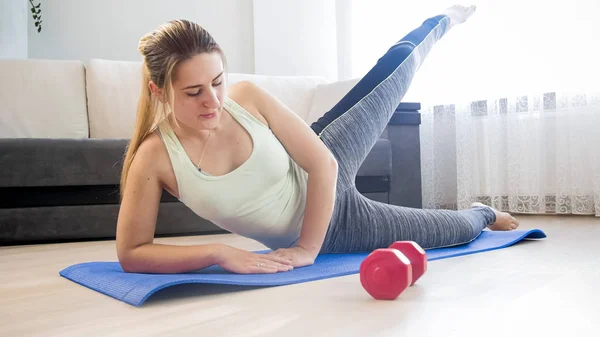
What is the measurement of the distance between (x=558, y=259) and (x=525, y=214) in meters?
1.76

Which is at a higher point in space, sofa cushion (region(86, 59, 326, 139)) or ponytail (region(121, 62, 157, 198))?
sofa cushion (region(86, 59, 326, 139))

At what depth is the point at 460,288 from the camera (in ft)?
4.24

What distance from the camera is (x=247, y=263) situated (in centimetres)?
145

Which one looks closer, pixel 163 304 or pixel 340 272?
pixel 163 304

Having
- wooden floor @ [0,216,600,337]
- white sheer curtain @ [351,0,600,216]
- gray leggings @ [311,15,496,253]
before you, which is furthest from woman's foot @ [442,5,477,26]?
wooden floor @ [0,216,600,337]

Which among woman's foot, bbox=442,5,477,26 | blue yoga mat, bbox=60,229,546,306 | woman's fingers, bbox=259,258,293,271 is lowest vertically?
blue yoga mat, bbox=60,229,546,306

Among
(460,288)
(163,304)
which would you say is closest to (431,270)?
(460,288)

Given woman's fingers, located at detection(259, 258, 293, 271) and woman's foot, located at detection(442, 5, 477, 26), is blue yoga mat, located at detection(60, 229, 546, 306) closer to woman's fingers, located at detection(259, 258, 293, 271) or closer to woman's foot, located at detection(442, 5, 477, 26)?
woman's fingers, located at detection(259, 258, 293, 271)

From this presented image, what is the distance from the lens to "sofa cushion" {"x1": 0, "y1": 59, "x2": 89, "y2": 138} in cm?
329

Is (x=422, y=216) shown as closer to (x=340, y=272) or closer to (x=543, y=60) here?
(x=340, y=272)

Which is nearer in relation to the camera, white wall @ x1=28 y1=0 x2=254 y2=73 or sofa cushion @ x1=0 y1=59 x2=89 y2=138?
sofa cushion @ x1=0 y1=59 x2=89 y2=138

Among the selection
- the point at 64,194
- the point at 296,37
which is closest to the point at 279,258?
the point at 64,194

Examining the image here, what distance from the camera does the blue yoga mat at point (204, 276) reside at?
128cm

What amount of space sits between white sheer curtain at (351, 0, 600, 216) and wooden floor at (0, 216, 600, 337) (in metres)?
1.53
